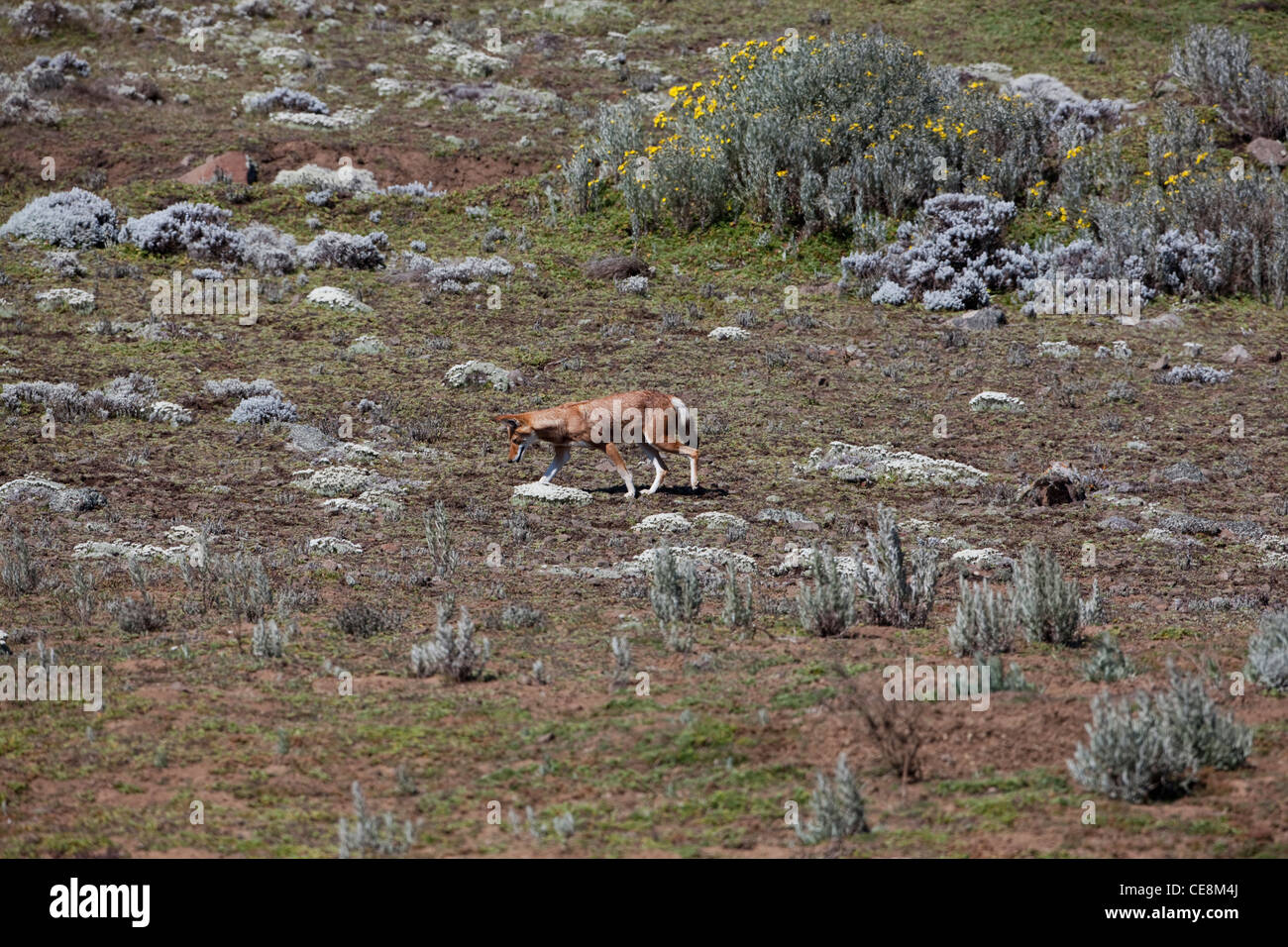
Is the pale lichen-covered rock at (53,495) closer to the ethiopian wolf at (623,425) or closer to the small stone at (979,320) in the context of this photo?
the ethiopian wolf at (623,425)

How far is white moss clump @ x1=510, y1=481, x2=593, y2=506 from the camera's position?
16328 millimetres

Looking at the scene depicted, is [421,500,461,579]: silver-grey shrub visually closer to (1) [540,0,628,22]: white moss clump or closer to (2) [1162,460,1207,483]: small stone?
(2) [1162,460,1207,483]: small stone

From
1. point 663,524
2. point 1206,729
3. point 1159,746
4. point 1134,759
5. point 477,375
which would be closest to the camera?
point 1134,759

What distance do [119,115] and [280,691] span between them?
2561 cm

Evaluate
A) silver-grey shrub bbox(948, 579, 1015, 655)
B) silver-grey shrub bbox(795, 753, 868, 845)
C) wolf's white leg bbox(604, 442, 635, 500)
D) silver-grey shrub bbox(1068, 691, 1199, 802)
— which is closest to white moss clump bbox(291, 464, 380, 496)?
wolf's white leg bbox(604, 442, 635, 500)

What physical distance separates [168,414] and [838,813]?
14.3m

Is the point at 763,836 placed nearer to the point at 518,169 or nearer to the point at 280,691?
the point at 280,691

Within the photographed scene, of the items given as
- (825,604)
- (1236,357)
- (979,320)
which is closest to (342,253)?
(979,320)

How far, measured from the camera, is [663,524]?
599 inches

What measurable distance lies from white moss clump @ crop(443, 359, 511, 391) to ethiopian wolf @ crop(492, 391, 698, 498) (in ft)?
14.5

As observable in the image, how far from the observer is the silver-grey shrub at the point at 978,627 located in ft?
32.7

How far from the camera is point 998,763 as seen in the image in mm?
8031

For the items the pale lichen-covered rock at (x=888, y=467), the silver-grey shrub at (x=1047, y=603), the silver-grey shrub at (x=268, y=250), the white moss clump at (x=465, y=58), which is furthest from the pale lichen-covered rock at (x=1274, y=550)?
the white moss clump at (x=465, y=58)

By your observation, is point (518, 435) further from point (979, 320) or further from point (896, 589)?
point (979, 320)
